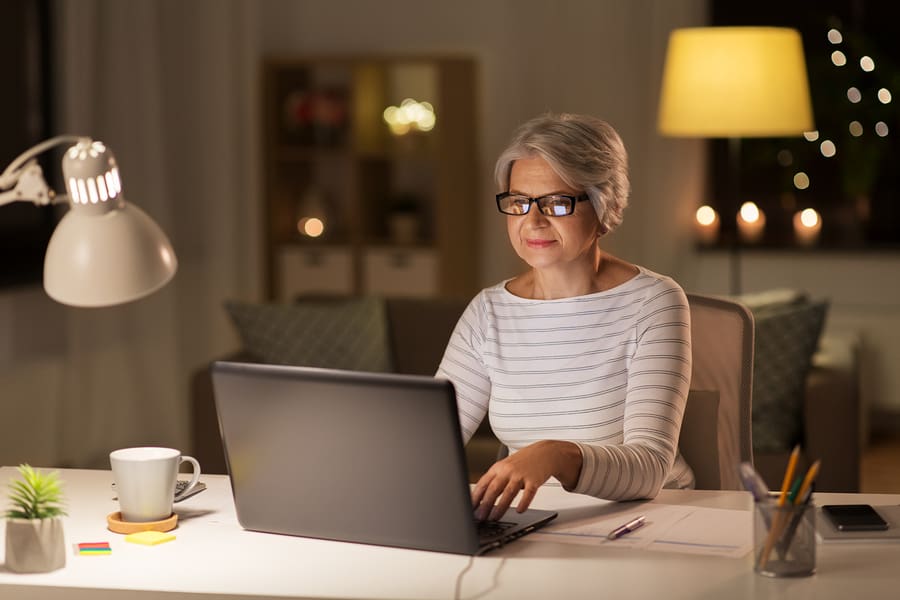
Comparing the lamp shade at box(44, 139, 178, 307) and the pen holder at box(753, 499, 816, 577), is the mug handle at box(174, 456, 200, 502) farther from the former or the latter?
the pen holder at box(753, 499, 816, 577)

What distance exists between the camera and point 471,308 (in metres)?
2.28

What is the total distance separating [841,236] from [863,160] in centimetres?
42

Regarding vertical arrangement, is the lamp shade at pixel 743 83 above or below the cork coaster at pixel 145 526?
above

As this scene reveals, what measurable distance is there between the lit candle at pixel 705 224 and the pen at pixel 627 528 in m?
4.28

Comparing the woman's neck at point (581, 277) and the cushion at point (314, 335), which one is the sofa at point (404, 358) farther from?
the woman's neck at point (581, 277)

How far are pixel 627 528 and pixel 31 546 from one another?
75 cm

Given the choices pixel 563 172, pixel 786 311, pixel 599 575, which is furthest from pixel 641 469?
pixel 786 311

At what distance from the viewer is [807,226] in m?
5.86

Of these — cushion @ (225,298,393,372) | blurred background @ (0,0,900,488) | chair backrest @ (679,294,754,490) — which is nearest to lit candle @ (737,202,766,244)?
blurred background @ (0,0,900,488)

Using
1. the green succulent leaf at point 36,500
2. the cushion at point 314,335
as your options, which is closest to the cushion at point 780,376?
the cushion at point 314,335

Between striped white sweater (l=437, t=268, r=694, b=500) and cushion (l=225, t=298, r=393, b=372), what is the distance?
1.83 metres

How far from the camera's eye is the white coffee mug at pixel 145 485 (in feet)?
5.59

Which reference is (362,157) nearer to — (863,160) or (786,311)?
(863,160)

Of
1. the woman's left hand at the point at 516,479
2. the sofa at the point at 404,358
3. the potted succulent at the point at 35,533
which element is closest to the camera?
the potted succulent at the point at 35,533
